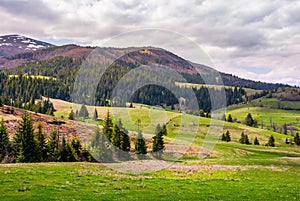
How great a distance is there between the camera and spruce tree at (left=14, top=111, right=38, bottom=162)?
53406mm

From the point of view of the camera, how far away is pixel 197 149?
3017 inches

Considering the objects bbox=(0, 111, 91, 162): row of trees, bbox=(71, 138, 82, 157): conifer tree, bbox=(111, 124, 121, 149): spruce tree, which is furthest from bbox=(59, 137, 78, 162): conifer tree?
bbox=(111, 124, 121, 149): spruce tree

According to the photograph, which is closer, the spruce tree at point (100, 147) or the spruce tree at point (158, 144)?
the spruce tree at point (100, 147)

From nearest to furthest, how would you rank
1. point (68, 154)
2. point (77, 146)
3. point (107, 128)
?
point (68, 154) → point (77, 146) → point (107, 128)

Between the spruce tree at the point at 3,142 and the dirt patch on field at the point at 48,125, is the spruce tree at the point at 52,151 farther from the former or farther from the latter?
the dirt patch on field at the point at 48,125

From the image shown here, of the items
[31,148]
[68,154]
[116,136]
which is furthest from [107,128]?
[31,148]

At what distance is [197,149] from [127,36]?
171ft

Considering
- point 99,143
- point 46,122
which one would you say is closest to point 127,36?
point 99,143

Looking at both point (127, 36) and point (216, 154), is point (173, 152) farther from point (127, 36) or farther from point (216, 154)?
point (127, 36)

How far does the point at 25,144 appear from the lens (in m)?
54.2

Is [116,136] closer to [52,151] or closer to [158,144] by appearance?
[158,144]

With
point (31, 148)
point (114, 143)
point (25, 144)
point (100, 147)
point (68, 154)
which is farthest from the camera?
point (114, 143)

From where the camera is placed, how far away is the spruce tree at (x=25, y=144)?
53406mm

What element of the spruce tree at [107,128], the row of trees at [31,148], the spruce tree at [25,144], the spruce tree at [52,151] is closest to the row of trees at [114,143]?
the spruce tree at [107,128]
